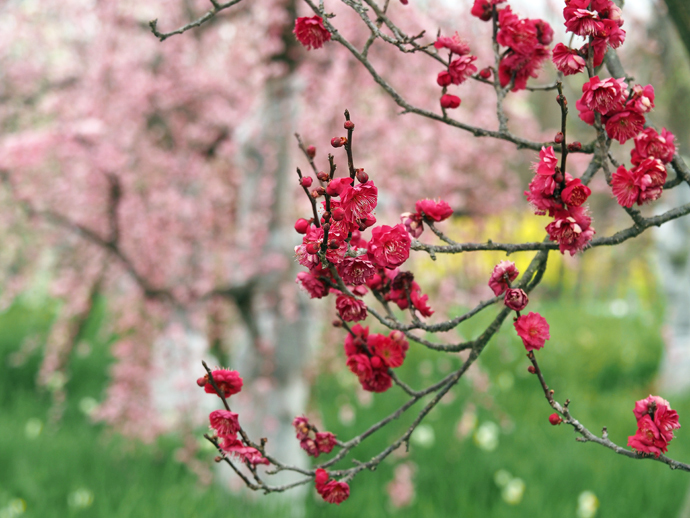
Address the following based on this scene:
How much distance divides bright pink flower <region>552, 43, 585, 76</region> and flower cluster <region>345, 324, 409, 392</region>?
2.08ft

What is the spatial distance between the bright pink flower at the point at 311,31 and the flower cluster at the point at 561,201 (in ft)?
1.80

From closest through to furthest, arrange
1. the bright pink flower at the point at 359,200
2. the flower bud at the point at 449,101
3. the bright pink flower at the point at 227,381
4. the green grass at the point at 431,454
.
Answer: the bright pink flower at the point at 359,200 < the bright pink flower at the point at 227,381 < the flower bud at the point at 449,101 < the green grass at the point at 431,454

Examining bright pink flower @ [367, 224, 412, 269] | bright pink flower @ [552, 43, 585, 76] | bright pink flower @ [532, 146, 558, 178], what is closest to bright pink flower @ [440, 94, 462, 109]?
bright pink flower @ [552, 43, 585, 76]

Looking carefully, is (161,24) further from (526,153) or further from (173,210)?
(526,153)

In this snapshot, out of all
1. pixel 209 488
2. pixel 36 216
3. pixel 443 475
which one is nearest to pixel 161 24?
pixel 36 216

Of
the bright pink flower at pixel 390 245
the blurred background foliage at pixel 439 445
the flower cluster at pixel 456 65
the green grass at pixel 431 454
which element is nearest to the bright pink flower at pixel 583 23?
the flower cluster at pixel 456 65

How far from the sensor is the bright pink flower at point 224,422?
107 cm

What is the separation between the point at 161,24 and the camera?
17.5 ft

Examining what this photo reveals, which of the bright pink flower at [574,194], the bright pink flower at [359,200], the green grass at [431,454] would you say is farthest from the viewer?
the green grass at [431,454]

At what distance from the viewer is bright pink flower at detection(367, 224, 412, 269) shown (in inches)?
35.8

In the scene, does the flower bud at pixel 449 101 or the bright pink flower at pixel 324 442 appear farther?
the flower bud at pixel 449 101

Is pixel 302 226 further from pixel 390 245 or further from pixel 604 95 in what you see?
pixel 604 95

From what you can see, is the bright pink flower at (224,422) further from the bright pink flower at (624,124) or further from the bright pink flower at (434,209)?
the bright pink flower at (624,124)

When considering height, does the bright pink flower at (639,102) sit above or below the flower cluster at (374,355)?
above
